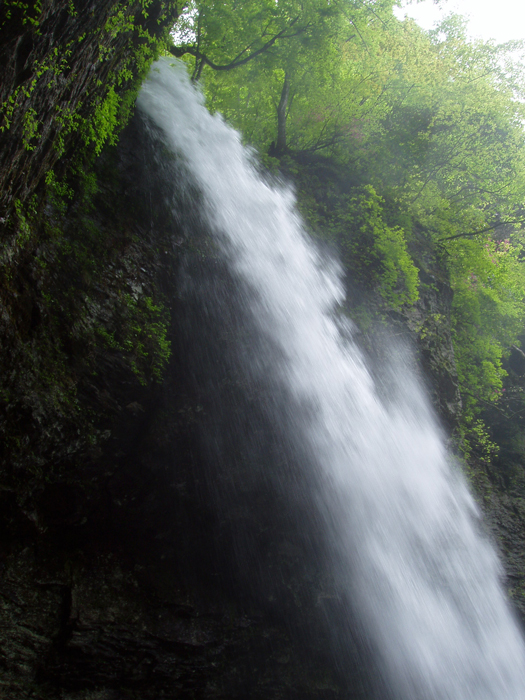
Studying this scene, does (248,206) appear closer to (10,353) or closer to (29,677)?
(10,353)

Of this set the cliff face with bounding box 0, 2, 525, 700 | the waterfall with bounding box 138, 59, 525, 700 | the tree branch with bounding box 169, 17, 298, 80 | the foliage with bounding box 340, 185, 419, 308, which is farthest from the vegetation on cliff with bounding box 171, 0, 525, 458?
the cliff face with bounding box 0, 2, 525, 700

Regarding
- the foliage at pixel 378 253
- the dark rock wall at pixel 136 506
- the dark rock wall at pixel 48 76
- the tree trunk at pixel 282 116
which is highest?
the tree trunk at pixel 282 116

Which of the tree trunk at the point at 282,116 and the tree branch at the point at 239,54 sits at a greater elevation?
the tree trunk at the point at 282,116

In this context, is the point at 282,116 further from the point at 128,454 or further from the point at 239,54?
the point at 128,454

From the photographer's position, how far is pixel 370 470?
729cm

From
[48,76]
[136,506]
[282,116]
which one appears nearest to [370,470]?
[136,506]

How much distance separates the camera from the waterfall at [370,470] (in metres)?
6.82

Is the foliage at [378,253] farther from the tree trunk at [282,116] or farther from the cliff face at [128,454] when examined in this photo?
the cliff face at [128,454]

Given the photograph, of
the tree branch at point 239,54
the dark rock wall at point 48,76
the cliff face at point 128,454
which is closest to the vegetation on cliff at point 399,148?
the tree branch at point 239,54

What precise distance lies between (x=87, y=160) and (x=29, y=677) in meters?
6.72

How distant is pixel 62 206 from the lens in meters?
5.98

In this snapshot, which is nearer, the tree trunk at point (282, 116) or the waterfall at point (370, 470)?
the waterfall at point (370, 470)

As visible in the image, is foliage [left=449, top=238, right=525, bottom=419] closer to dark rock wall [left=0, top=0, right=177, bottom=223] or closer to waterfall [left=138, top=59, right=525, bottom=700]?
waterfall [left=138, top=59, right=525, bottom=700]

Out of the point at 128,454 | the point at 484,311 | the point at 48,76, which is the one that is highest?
the point at 484,311
